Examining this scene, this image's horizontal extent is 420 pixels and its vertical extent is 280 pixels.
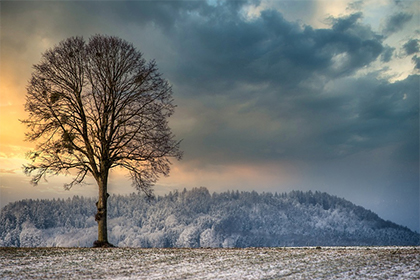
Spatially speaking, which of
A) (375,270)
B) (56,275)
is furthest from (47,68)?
(375,270)

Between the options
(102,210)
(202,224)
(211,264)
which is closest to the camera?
(211,264)

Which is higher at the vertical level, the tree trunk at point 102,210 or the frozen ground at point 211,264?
the tree trunk at point 102,210

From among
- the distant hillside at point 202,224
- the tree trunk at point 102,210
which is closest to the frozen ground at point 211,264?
the tree trunk at point 102,210

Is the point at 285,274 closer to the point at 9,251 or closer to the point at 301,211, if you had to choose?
the point at 9,251

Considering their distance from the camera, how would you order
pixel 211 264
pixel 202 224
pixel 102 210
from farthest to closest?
pixel 202 224
pixel 102 210
pixel 211 264

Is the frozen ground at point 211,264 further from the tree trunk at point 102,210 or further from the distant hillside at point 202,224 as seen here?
the distant hillside at point 202,224

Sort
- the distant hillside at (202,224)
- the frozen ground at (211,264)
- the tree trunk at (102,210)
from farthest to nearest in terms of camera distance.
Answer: the distant hillside at (202,224), the tree trunk at (102,210), the frozen ground at (211,264)

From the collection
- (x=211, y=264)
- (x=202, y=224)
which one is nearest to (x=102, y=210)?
(x=211, y=264)

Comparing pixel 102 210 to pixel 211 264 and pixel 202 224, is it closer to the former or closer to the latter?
pixel 211 264

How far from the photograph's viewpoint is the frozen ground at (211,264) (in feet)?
46.4

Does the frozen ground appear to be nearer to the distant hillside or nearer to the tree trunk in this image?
the tree trunk

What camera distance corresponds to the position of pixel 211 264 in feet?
54.2

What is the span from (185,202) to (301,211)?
40999 mm

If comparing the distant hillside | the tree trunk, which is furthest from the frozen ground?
the distant hillside
